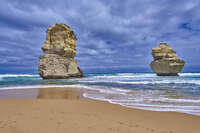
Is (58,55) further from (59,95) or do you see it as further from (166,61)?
(166,61)

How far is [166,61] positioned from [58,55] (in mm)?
29008

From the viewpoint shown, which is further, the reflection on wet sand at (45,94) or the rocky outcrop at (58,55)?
the rocky outcrop at (58,55)

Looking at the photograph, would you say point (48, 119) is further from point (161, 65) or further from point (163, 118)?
point (161, 65)

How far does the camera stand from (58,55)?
29.2 metres

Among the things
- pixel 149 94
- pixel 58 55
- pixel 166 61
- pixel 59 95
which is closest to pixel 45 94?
pixel 59 95

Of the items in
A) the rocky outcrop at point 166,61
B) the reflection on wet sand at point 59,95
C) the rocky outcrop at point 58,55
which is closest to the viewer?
the reflection on wet sand at point 59,95

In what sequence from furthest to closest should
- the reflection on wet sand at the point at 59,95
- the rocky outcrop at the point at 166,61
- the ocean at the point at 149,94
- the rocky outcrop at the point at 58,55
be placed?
the rocky outcrop at the point at 166,61
the rocky outcrop at the point at 58,55
the reflection on wet sand at the point at 59,95
the ocean at the point at 149,94

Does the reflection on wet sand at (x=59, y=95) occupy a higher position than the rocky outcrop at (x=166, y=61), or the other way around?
the rocky outcrop at (x=166, y=61)

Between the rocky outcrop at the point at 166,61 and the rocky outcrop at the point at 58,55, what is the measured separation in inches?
938

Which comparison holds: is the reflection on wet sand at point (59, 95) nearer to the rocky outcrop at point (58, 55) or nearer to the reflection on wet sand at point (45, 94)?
the reflection on wet sand at point (45, 94)

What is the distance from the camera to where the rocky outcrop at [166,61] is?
35375 millimetres

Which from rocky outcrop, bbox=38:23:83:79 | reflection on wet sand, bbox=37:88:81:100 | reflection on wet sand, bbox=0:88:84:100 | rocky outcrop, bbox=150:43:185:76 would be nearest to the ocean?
reflection on wet sand, bbox=37:88:81:100

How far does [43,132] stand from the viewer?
2.49 metres

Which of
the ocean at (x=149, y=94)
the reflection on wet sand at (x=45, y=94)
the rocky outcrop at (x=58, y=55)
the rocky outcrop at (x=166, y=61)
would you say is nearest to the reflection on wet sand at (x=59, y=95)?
the reflection on wet sand at (x=45, y=94)
